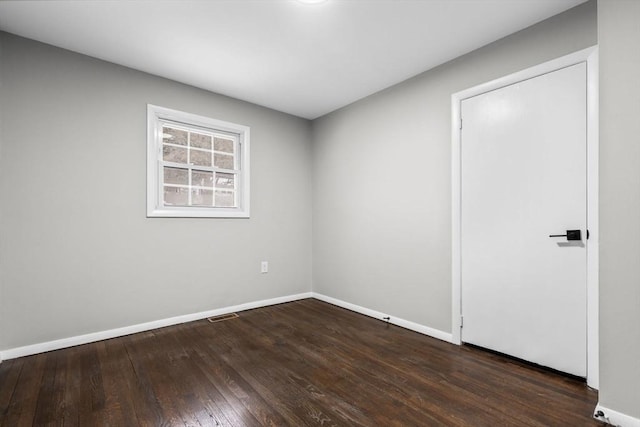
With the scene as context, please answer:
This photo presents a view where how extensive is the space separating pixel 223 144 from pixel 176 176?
69cm

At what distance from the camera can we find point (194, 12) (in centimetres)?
206

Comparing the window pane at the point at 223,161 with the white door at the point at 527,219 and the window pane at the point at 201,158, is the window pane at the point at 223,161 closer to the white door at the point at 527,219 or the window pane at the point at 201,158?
the window pane at the point at 201,158

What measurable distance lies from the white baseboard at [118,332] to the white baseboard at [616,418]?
3048 mm

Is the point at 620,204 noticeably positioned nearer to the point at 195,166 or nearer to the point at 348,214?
the point at 348,214

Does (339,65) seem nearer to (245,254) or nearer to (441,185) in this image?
(441,185)

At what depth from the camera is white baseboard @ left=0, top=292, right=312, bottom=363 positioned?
230 cm

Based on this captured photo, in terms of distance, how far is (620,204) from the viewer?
1562mm

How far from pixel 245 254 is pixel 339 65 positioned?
91.3 inches

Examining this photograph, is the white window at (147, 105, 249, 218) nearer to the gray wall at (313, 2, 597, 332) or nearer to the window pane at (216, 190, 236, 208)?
the window pane at (216, 190, 236, 208)

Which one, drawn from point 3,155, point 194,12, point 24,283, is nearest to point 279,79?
point 194,12

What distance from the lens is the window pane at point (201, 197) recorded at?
330cm

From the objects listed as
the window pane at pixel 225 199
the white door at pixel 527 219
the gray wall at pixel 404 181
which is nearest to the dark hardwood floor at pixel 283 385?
the white door at pixel 527 219

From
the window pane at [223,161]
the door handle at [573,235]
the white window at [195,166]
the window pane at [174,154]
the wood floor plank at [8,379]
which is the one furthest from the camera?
the window pane at [223,161]

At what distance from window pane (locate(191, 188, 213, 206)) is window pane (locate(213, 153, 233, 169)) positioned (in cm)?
34
